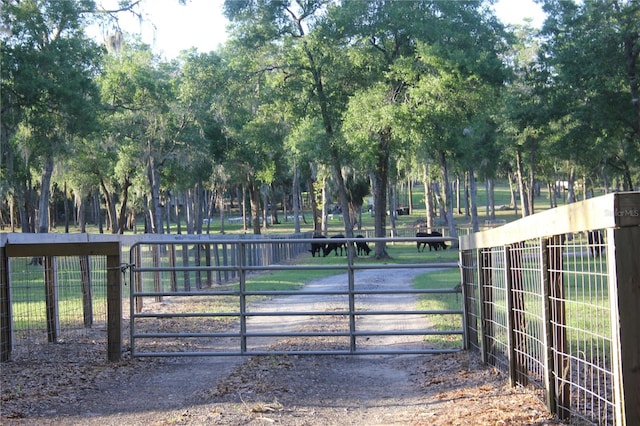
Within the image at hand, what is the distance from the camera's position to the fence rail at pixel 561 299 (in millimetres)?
4262

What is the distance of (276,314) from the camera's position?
420 inches

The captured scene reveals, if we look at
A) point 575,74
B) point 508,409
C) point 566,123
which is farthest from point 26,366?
point 566,123

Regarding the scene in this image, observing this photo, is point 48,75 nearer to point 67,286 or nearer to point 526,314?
point 67,286

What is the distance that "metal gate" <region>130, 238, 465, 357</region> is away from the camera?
1066 centimetres

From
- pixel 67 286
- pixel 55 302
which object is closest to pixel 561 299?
pixel 55 302

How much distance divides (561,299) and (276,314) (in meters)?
5.25

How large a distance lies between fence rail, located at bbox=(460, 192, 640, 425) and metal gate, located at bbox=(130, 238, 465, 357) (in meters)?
1.23

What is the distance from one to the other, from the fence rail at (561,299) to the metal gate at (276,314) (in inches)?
48.3

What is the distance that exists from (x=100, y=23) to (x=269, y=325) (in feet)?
36.9

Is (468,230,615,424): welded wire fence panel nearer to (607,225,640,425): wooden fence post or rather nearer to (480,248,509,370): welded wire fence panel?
(480,248,509,370): welded wire fence panel

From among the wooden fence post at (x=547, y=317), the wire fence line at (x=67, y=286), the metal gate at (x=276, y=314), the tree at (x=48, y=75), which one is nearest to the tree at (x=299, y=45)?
the tree at (x=48, y=75)

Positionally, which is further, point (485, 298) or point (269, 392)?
point (485, 298)

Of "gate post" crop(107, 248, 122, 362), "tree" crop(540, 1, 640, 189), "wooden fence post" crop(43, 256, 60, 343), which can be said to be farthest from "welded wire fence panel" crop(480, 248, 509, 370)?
"tree" crop(540, 1, 640, 189)

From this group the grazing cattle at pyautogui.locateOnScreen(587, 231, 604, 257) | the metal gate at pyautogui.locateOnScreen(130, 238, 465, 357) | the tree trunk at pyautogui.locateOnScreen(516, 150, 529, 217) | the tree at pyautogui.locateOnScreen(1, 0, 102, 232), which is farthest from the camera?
the tree trunk at pyautogui.locateOnScreen(516, 150, 529, 217)
